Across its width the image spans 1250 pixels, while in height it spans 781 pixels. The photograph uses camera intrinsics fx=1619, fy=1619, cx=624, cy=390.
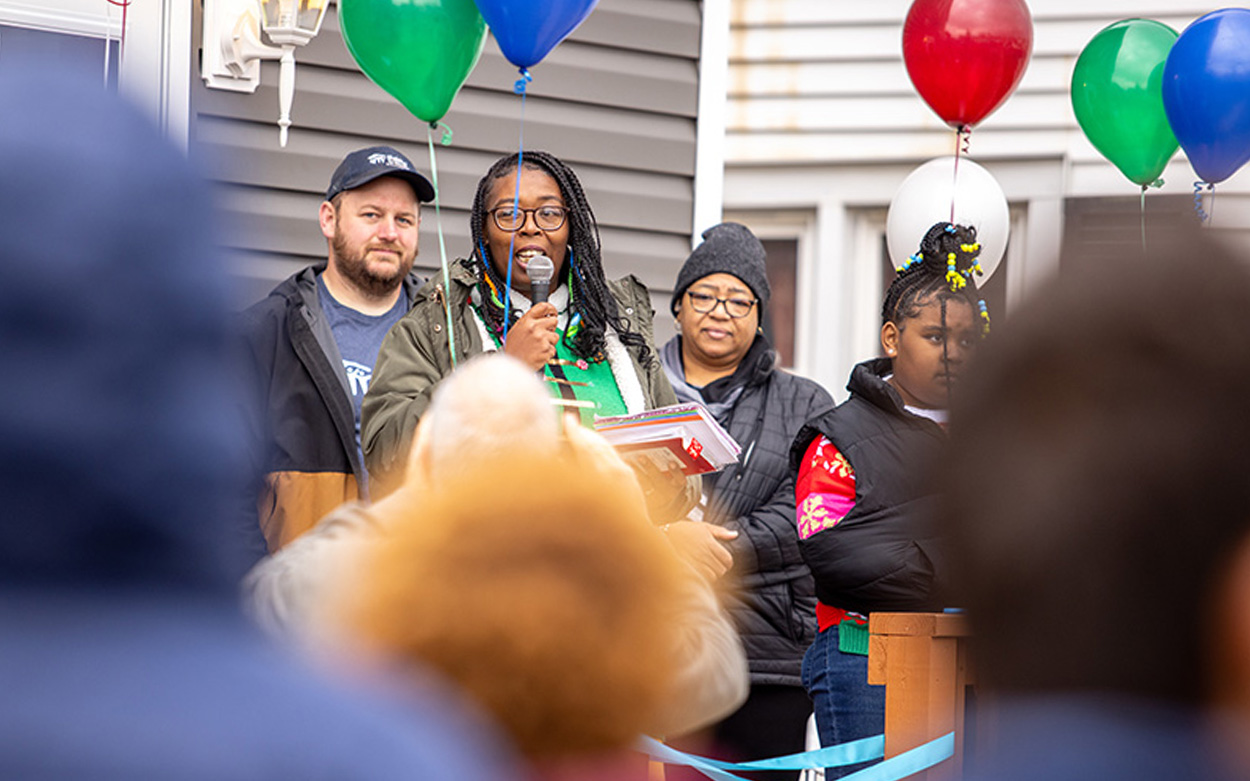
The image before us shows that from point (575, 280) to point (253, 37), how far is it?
5.10ft

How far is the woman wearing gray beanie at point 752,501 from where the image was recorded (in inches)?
184

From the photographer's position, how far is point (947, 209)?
18.4ft

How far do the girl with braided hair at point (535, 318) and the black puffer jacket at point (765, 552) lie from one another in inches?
22.2

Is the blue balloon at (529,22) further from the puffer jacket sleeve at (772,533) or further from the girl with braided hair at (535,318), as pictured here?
the puffer jacket sleeve at (772,533)

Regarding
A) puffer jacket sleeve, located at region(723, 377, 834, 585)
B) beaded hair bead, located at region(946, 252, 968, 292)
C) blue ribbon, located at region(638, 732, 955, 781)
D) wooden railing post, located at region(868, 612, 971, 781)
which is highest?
beaded hair bead, located at region(946, 252, 968, 292)

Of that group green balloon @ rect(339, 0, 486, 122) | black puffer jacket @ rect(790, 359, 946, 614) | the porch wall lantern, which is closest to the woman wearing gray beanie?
black puffer jacket @ rect(790, 359, 946, 614)

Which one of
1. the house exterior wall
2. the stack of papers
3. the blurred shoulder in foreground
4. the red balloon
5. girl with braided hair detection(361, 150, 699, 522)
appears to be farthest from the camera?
the house exterior wall

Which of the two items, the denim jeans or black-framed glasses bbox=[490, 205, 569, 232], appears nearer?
the denim jeans

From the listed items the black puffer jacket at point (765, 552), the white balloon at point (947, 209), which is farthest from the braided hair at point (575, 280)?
the white balloon at point (947, 209)

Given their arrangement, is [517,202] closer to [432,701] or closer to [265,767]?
[432,701]

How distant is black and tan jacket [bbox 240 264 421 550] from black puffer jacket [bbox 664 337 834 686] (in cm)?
116

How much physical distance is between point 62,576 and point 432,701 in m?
0.33

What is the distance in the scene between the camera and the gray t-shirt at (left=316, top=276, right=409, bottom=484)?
14.0 feet

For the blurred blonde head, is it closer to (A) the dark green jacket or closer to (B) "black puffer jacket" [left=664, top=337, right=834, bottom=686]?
(A) the dark green jacket
